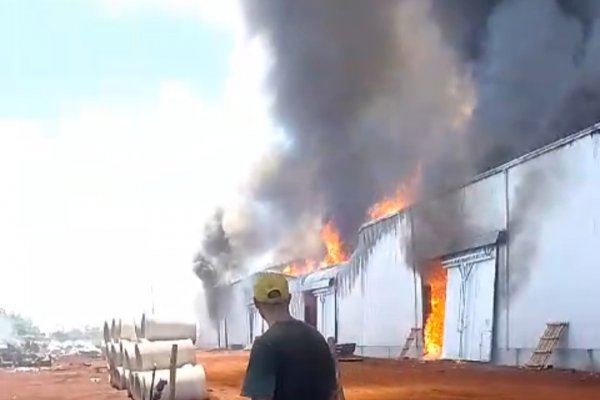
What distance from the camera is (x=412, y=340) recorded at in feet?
101

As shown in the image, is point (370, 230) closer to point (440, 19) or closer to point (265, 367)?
point (440, 19)

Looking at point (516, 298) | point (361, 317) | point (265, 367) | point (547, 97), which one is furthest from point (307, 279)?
point (265, 367)

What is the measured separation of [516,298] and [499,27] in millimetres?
15860

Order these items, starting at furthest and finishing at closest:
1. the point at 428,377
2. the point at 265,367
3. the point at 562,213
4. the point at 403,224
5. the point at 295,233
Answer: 1. the point at 295,233
2. the point at 403,224
3. the point at 562,213
4. the point at 428,377
5. the point at 265,367

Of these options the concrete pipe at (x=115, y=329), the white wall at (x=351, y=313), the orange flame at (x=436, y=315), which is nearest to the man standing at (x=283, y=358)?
the concrete pipe at (x=115, y=329)

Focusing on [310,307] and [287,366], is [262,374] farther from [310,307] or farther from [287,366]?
[310,307]

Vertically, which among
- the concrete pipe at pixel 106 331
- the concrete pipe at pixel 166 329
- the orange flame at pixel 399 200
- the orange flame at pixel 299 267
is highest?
the orange flame at pixel 399 200

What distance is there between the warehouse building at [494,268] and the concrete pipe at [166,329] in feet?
32.8

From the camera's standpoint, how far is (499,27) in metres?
35.8

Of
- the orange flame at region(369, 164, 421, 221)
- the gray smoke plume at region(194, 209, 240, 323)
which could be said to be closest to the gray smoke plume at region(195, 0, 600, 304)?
the orange flame at region(369, 164, 421, 221)

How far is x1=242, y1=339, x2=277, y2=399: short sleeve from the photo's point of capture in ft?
10.6

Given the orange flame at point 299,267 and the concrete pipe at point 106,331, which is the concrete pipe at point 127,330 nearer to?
the concrete pipe at point 106,331

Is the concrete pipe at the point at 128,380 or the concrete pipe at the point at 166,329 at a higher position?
the concrete pipe at the point at 166,329

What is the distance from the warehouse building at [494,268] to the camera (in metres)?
20.9
